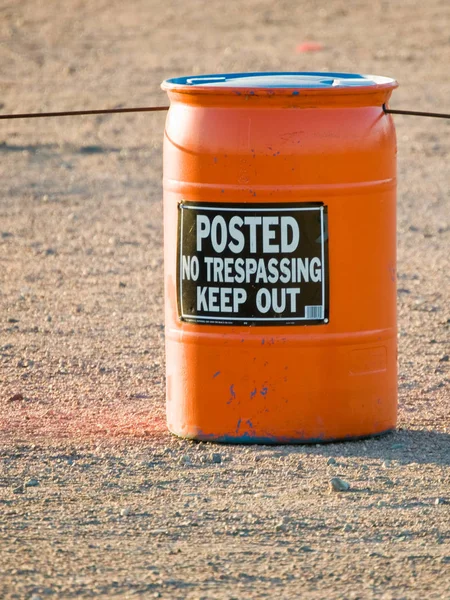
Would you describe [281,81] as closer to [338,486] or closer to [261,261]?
[261,261]

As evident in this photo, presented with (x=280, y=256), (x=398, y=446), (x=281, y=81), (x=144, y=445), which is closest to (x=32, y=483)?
(x=144, y=445)

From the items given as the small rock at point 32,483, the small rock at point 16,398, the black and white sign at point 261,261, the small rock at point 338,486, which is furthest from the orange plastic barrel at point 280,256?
the small rock at point 16,398

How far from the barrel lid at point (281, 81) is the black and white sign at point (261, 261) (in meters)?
0.37

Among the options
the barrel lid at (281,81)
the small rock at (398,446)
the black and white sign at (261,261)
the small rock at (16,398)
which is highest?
the barrel lid at (281,81)

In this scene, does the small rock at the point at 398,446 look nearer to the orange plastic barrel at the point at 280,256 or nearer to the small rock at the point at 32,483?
the orange plastic barrel at the point at 280,256

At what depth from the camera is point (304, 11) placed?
64.3 feet

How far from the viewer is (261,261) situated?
3986mm

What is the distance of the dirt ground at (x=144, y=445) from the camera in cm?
318

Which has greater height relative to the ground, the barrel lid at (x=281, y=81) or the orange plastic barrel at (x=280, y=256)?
the barrel lid at (x=281, y=81)

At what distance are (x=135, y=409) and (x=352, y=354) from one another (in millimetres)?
951

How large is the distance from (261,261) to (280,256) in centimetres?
6

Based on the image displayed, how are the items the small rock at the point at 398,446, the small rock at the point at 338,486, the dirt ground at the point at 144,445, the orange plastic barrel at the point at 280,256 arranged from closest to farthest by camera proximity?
the dirt ground at the point at 144,445 < the small rock at the point at 338,486 < the orange plastic barrel at the point at 280,256 < the small rock at the point at 398,446

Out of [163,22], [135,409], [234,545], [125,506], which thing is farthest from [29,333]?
[163,22]

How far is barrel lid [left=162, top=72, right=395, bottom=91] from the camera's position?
12.9 feet
